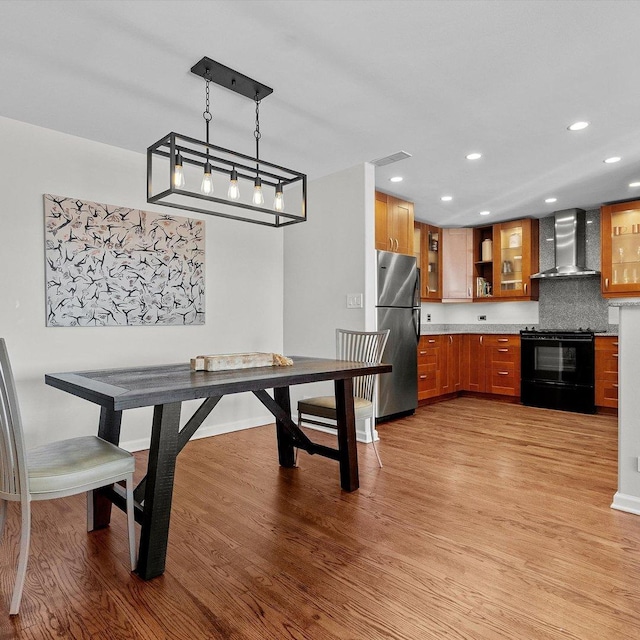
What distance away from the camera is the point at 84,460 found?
1.76 metres

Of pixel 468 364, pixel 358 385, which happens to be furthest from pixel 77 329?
pixel 468 364

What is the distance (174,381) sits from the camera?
2002 millimetres

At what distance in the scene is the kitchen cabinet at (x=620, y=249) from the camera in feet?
15.8

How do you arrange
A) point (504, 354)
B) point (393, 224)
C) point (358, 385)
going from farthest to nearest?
1. point (504, 354)
2. point (393, 224)
3. point (358, 385)

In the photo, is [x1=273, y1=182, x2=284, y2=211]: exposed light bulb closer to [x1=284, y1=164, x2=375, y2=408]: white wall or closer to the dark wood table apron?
the dark wood table apron

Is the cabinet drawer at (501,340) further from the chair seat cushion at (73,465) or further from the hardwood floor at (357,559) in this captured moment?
the chair seat cushion at (73,465)

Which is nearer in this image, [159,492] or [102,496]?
[159,492]

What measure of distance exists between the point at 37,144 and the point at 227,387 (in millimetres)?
2460

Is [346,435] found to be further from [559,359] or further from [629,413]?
[559,359]

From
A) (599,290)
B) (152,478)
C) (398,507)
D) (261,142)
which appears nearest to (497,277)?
(599,290)

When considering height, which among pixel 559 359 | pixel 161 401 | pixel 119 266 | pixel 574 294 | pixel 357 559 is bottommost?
pixel 357 559

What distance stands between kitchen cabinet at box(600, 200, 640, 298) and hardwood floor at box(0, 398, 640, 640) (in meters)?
2.58

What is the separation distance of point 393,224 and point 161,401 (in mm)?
3503

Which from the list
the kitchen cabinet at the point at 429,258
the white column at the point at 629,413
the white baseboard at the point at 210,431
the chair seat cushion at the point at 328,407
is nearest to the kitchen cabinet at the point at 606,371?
the kitchen cabinet at the point at 429,258
